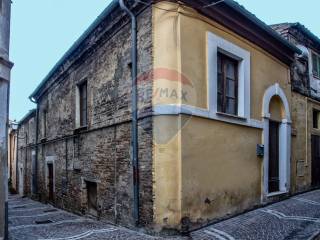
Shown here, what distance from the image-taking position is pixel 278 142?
10375mm

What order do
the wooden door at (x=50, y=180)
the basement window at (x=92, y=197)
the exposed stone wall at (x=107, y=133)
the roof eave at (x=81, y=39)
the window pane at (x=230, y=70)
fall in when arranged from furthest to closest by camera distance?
the wooden door at (x=50, y=180) → the basement window at (x=92, y=197) → the window pane at (x=230, y=70) → the roof eave at (x=81, y=39) → the exposed stone wall at (x=107, y=133)

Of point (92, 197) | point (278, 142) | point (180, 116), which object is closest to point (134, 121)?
point (180, 116)

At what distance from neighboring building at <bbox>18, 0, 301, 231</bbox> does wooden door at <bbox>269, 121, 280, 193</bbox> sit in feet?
0.10

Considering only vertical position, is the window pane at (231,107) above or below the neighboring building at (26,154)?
above

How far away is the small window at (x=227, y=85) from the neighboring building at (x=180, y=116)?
2 cm

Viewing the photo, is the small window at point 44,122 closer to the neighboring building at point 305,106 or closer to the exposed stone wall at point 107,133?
the exposed stone wall at point 107,133

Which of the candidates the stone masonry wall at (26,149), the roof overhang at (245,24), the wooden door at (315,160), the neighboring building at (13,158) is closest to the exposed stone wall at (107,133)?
the roof overhang at (245,24)

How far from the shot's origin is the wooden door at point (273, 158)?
393 inches

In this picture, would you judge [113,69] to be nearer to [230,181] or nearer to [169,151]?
[169,151]

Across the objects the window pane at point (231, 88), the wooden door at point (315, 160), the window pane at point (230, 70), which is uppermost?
the window pane at point (230, 70)

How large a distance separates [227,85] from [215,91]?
0.84 meters

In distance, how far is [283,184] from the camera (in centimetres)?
1021

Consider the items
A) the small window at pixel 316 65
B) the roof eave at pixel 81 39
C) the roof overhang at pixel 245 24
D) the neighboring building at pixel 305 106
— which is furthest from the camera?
the small window at pixel 316 65

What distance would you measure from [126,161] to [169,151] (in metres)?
1.46
